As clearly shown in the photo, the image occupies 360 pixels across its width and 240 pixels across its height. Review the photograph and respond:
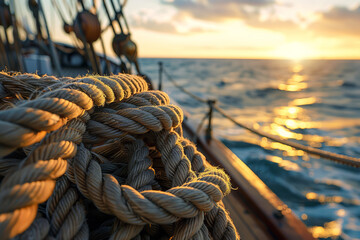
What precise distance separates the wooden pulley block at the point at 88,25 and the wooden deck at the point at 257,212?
128 centimetres

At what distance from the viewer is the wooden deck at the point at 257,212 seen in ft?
3.40

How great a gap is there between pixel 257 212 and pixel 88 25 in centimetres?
156

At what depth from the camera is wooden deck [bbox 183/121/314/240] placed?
1.04 metres

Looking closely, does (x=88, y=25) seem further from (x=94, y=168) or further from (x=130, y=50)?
(x=94, y=168)

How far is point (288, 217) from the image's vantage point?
3.69ft

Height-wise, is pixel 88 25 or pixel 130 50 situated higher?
pixel 88 25

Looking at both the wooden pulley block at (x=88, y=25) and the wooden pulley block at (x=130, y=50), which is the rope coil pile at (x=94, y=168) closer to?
the wooden pulley block at (x=130, y=50)

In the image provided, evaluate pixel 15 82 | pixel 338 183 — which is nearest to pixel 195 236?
pixel 15 82

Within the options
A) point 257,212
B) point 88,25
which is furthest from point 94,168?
point 88,25

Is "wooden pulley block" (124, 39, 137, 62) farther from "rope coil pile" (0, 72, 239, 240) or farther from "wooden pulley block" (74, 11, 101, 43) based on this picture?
"rope coil pile" (0, 72, 239, 240)

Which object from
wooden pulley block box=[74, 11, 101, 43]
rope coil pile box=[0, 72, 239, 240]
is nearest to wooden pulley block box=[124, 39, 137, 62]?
wooden pulley block box=[74, 11, 101, 43]

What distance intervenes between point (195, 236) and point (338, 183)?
3729 mm

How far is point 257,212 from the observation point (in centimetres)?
117

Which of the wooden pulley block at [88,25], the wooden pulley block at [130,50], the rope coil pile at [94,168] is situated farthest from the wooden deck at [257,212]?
the wooden pulley block at [88,25]
